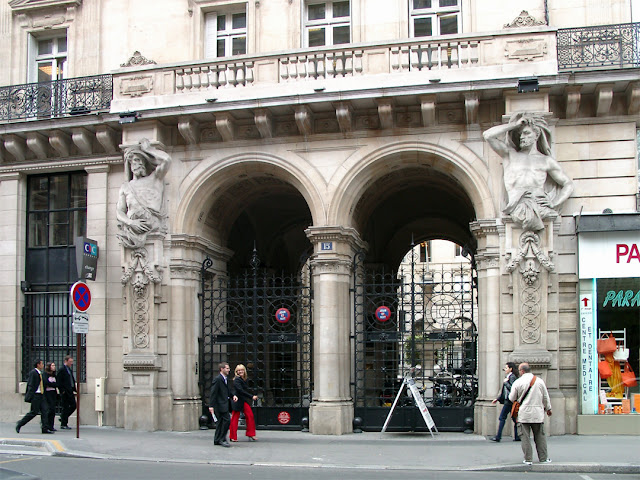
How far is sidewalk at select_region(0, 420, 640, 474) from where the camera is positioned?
40.2 feet

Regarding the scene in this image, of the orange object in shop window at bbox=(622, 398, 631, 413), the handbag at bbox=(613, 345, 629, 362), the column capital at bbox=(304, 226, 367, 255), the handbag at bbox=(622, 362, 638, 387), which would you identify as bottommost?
the orange object in shop window at bbox=(622, 398, 631, 413)

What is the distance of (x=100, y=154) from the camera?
18.4 metres

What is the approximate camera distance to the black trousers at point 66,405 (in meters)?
16.8

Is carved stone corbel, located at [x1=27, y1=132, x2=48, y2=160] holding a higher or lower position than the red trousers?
higher

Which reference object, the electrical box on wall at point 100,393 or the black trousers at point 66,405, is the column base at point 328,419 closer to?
the electrical box on wall at point 100,393

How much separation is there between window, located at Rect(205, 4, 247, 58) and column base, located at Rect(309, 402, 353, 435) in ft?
27.0

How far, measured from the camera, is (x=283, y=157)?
17078mm

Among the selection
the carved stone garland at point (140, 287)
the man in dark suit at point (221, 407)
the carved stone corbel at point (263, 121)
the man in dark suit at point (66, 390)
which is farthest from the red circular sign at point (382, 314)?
the man in dark suit at point (66, 390)

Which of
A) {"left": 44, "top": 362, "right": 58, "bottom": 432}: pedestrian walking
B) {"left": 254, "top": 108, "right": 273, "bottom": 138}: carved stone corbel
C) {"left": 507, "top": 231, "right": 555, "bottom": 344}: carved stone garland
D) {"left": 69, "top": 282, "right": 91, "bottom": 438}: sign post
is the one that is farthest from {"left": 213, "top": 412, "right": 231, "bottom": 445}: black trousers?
{"left": 254, "top": 108, "right": 273, "bottom": 138}: carved stone corbel

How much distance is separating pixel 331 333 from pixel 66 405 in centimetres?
579

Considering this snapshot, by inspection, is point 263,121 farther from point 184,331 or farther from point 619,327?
point 619,327

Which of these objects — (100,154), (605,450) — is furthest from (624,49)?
(100,154)

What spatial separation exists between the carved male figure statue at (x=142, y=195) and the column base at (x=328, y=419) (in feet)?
16.7

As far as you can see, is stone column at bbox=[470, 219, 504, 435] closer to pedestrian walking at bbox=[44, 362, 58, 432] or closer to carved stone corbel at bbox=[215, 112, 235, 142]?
carved stone corbel at bbox=[215, 112, 235, 142]
